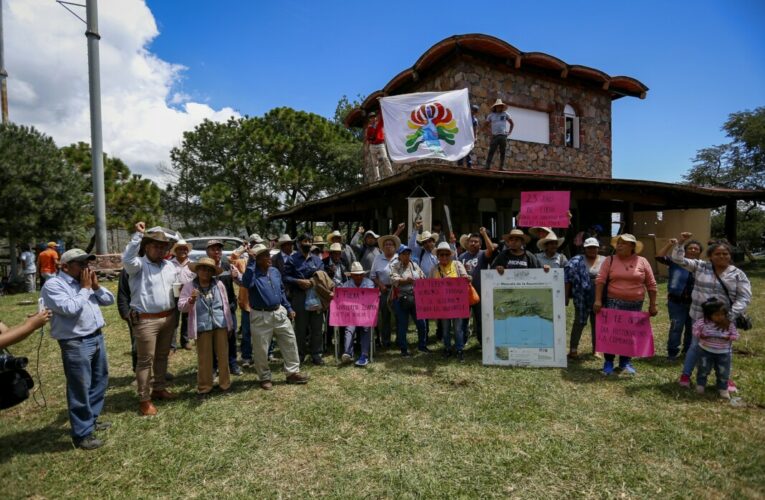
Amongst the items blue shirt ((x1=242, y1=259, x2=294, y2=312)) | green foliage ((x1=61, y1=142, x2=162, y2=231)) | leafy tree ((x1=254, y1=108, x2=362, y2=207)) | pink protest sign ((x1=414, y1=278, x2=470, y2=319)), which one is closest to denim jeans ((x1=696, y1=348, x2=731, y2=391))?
pink protest sign ((x1=414, y1=278, x2=470, y2=319))

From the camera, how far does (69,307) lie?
3.40 metres

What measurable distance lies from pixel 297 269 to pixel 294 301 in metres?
0.46

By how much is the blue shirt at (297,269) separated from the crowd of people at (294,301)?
1 centimetres

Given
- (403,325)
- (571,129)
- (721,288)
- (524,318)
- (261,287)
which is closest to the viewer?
(721,288)

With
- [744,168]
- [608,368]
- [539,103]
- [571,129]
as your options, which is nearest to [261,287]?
[608,368]

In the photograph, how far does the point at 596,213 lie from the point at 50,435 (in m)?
17.0

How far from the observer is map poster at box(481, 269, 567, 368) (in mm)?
5133

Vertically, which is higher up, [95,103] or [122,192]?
[95,103]

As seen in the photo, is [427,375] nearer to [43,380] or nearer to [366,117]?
[43,380]

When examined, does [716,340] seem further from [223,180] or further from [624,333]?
[223,180]

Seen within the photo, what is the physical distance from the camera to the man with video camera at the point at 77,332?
342 cm

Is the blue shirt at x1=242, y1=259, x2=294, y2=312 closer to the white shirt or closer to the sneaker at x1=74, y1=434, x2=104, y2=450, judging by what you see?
the white shirt

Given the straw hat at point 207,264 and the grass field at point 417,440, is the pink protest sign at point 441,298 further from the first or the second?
the straw hat at point 207,264

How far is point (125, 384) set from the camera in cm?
519
